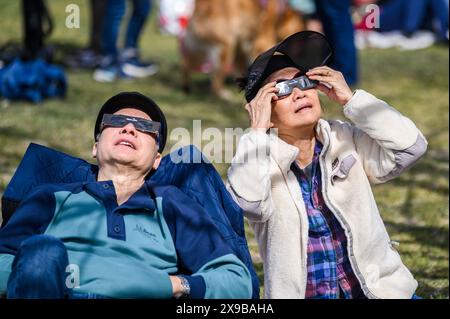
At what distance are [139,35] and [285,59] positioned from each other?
784 cm

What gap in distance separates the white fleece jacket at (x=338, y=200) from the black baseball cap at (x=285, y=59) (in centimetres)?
24

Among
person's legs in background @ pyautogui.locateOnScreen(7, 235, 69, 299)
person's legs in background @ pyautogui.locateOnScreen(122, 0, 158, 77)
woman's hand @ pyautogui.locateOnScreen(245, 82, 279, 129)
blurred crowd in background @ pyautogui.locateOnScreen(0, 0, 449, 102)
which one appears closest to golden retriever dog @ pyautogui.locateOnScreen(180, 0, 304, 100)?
blurred crowd in background @ pyautogui.locateOnScreen(0, 0, 449, 102)

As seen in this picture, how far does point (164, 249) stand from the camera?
10.6 feet

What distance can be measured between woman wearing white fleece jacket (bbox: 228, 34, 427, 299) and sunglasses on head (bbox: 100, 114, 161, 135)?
1.08 feet

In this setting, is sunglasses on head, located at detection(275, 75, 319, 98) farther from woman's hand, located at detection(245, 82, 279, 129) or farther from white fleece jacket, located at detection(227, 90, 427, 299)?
white fleece jacket, located at detection(227, 90, 427, 299)

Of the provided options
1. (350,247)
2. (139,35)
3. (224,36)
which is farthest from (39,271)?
(139,35)

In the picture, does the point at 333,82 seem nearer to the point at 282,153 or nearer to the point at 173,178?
the point at 282,153

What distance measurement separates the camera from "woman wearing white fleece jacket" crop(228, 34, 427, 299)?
3439 millimetres

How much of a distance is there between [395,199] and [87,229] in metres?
3.87

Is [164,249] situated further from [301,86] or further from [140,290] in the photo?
[301,86]

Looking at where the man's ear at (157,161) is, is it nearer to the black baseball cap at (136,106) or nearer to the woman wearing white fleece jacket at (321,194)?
the black baseball cap at (136,106)

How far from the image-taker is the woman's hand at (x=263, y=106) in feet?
11.3

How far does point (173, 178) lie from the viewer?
11.8 feet

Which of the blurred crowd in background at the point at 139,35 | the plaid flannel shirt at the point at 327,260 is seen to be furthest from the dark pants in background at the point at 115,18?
the plaid flannel shirt at the point at 327,260
